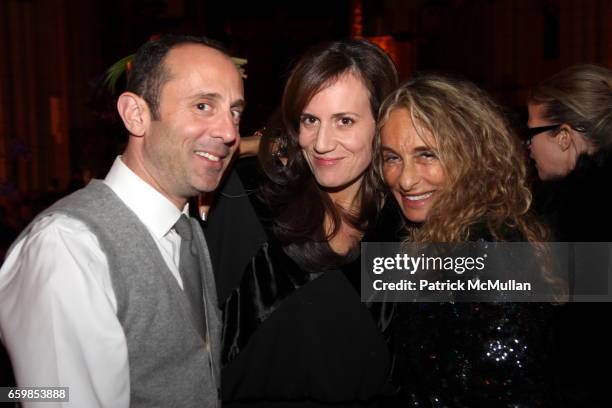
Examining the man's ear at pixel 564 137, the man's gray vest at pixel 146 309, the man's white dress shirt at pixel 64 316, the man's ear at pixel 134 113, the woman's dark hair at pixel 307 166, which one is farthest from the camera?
the man's ear at pixel 564 137

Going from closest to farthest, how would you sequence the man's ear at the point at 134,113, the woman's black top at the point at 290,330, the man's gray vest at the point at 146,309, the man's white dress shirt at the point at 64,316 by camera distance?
the man's white dress shirt at the point at 64,316 → the man's gray vest at the point at 146,309 → the man's ear at the point at 134,113 → the woman's black top at the point at 290,330

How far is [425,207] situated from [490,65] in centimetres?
1096

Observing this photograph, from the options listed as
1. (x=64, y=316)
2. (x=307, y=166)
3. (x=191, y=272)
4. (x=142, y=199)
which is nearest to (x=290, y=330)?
(x=191, y=272)

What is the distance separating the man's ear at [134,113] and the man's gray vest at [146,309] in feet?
0.68

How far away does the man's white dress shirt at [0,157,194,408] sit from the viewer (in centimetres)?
135

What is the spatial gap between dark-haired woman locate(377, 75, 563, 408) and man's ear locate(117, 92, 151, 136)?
2.82 feet

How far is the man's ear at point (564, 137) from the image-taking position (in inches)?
111

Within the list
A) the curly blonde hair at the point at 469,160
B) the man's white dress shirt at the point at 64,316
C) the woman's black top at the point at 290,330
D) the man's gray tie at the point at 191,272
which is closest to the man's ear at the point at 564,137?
the curly blonde hair at the point at 469,160

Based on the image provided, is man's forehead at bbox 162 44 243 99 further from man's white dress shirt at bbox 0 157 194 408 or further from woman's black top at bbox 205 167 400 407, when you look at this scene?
woman's black top at bbox 205 167 400 407

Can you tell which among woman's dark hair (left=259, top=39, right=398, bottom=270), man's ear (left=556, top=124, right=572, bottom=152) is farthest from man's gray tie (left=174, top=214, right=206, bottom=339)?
man's ear (left=556, top=124, right=572, bottom=152)

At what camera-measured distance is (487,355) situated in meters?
1.63

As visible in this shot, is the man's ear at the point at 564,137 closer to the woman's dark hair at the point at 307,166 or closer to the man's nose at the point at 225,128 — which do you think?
the woman's dark hair at the point at 307,166

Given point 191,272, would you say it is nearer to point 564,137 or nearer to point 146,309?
point 146,309

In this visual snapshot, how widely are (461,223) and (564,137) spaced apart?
1.38 metres
